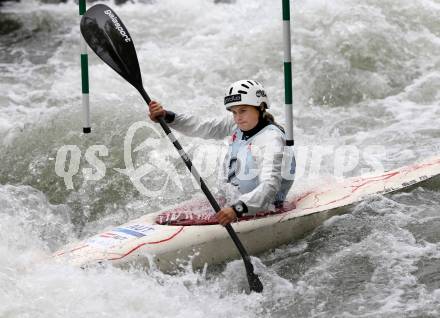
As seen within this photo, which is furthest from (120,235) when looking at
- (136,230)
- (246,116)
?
(246,116)

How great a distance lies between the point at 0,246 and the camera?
4.71 m

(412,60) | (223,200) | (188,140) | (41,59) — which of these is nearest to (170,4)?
(41,59)

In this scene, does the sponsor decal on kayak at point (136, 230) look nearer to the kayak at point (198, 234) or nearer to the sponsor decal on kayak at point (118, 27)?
the kayak at point (198, 234)

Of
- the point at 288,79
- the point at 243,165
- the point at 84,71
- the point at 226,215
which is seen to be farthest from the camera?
the point at 84,71

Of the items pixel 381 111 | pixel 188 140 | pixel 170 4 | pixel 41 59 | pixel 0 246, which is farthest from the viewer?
pixel 170 4

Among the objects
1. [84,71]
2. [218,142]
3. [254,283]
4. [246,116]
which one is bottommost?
[254,283]

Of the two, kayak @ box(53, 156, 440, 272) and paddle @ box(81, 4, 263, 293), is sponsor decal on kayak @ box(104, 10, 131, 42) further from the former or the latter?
kayak @ box(53, 156, 440, 272)

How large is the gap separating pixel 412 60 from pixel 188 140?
295 centimetres

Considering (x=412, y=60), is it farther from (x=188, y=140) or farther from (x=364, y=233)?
(x=364, y=233)

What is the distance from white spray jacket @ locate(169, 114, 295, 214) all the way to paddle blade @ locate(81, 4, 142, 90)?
461mm

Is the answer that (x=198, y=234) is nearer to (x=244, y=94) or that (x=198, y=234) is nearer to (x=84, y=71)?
(x=244, y=94)

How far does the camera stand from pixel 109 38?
520 centimetres

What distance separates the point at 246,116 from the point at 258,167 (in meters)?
0.31

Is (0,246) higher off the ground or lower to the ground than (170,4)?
lower
